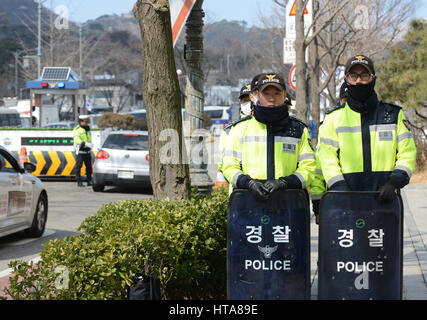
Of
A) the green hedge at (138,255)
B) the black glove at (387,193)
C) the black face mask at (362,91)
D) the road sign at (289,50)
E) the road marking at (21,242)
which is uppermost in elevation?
the road sign at (289,50)

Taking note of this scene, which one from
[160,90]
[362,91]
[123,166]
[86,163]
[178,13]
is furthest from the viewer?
[86,163]

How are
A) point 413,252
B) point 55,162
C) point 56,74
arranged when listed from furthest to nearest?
point 56,74 → point 55,162 → point 413,252

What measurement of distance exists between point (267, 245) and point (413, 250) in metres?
4.83

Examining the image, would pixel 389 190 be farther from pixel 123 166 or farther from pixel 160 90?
pixel 123 166

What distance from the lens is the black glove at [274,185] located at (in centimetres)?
477

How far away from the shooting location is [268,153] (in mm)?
5059

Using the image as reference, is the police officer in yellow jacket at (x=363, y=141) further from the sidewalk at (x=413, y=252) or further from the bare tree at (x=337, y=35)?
the bare tree at (x=337, y=35)

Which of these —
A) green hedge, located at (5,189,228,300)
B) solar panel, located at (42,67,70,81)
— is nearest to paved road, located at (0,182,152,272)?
green hedge, located at (5,189,228,300)

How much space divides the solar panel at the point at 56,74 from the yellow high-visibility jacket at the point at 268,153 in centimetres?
2146

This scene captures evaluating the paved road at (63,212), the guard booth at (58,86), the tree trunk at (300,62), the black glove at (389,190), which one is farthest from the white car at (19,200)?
the guard booth at (58,86)

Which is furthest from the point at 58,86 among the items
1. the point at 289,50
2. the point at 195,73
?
the point at 195,73

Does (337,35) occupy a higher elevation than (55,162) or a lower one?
higher

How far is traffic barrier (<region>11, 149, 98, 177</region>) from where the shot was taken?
66.0ft

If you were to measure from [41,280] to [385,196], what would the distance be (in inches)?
89.4
